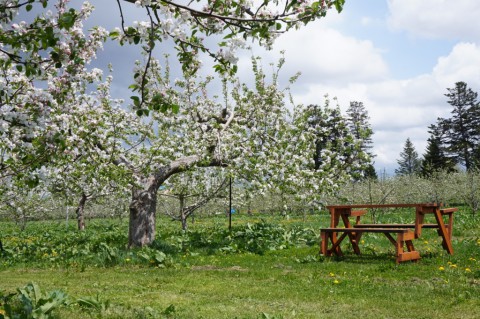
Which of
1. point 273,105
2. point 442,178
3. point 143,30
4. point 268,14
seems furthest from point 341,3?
point 442,178

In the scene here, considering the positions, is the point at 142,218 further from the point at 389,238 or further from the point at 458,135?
the point at 458,135

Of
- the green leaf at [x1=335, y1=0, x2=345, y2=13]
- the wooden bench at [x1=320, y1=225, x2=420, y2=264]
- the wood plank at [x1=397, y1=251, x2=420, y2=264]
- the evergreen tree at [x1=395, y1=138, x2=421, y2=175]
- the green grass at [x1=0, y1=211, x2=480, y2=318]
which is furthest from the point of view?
the evergreen tree at [x1=395, y1=138, x2=421, y2=175]

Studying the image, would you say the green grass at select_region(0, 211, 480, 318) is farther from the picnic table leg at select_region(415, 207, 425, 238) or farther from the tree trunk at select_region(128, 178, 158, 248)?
the tree trunk at select_region(128, 178, 158, 248)

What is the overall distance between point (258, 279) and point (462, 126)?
6288 centimetres

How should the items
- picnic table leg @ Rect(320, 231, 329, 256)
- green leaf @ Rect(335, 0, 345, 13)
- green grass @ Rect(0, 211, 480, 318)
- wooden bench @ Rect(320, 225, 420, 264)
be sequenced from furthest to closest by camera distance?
picnic table leg @ Rect(320, 231, 329, 256)
wooden bench @ Rect(320, 225, 420, 264)
green grass @ Rect(0, 211, 480, 318)
green leaf @ Rect(335, 0, 345, 13)

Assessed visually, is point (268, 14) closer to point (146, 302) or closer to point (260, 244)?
point (146, 302)

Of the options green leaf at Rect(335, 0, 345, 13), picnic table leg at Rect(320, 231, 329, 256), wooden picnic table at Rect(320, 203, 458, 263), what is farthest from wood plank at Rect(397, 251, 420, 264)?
green leaf at Rect(335, 0, 345, 13)

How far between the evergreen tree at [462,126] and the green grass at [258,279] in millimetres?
51818

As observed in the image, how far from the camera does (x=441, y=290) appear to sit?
6.92 meters

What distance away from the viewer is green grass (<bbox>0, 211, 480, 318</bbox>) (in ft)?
19.5

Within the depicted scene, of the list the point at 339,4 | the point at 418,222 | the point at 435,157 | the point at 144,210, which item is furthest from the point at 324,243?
the point at 435,157

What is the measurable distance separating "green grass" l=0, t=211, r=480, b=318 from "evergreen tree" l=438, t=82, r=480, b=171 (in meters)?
51.8

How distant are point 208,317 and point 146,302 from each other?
1.33 metres

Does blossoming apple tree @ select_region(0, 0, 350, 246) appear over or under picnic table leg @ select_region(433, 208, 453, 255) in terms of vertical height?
over
